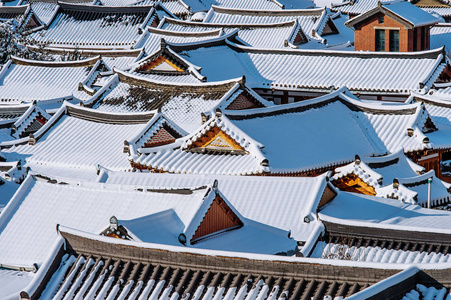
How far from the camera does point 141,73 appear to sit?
130ft

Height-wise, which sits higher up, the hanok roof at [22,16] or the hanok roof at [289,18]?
the hanok roof at [289,18]

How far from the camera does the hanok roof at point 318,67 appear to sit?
38156 mm

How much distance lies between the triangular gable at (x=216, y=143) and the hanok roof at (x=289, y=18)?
25.9 metres

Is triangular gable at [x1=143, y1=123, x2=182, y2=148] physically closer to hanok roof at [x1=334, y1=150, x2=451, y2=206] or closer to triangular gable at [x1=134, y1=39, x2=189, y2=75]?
hanok roof at [x1=334, y1=150, x2=451, y2=206]

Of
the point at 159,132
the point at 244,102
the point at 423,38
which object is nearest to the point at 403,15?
the point at 423,38

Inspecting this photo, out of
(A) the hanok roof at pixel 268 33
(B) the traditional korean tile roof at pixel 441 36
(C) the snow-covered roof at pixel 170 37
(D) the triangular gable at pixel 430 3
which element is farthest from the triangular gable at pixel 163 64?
(D) the triangular gable at pixel 430 3

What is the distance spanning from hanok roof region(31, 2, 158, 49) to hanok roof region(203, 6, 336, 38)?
4.73 m

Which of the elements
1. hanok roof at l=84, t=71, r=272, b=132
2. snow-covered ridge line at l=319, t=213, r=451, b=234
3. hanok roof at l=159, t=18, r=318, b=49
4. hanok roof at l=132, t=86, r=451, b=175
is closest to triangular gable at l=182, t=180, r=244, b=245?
snow-covered ridge line at l=319, t=213, r=451, b=234

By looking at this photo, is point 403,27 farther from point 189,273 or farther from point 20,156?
point 189,273

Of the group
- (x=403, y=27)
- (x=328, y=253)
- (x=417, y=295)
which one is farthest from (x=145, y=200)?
(x=403, y=27)

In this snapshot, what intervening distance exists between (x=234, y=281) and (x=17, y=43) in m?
45.5

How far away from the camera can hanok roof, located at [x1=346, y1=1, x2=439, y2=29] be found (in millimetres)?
44156

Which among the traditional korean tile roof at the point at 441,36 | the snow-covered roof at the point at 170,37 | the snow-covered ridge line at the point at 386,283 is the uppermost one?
the traditional korean tile roof at the point at 441,36

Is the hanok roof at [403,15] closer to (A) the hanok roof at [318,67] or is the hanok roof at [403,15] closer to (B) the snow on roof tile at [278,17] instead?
(A) the hanok roof at [318,67]
